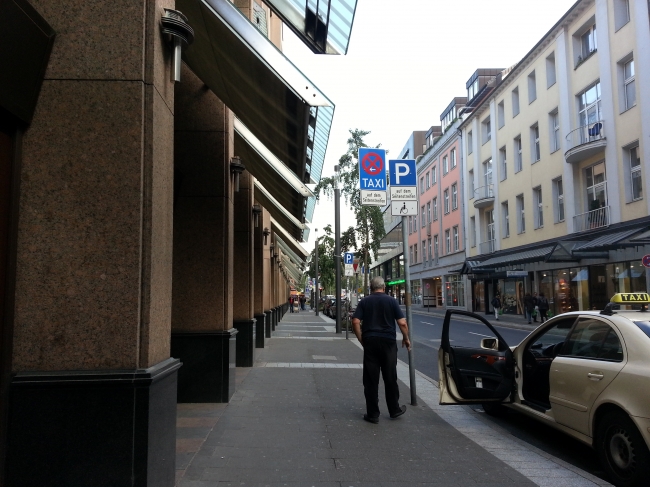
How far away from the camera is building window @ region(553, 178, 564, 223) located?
1142 inches

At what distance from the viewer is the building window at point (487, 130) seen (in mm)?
39375

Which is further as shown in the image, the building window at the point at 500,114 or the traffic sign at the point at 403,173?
the building window at the point at 500,114

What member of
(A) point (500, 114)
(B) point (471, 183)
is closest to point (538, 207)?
(A) point (500, 114)

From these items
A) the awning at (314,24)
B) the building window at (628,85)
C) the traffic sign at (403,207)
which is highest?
the building window at (628,85)

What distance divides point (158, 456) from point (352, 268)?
1878 cm

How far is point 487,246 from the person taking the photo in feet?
129

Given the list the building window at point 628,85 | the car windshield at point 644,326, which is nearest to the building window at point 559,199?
the building window at point 628,85

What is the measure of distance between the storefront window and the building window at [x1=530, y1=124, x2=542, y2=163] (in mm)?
15601

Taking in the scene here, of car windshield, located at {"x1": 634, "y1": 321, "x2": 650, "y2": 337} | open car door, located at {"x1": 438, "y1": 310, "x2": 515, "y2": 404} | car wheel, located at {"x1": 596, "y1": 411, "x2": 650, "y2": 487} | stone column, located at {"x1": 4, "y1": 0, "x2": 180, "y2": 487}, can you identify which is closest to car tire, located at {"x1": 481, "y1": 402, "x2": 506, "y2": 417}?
open car door, located at {"x1": 438, "y1": 310, "x2": 515, "y2": 404}

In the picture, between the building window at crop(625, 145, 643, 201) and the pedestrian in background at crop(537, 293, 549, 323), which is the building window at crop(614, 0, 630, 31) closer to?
the building window at crop(625, 145, 643, 201)

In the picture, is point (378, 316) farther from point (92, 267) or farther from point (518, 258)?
point (518, 258)

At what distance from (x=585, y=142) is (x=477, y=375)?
869 inches

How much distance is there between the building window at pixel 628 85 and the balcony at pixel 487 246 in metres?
16.1

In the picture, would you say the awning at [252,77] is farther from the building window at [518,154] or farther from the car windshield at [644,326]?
the building window at [518,154]
